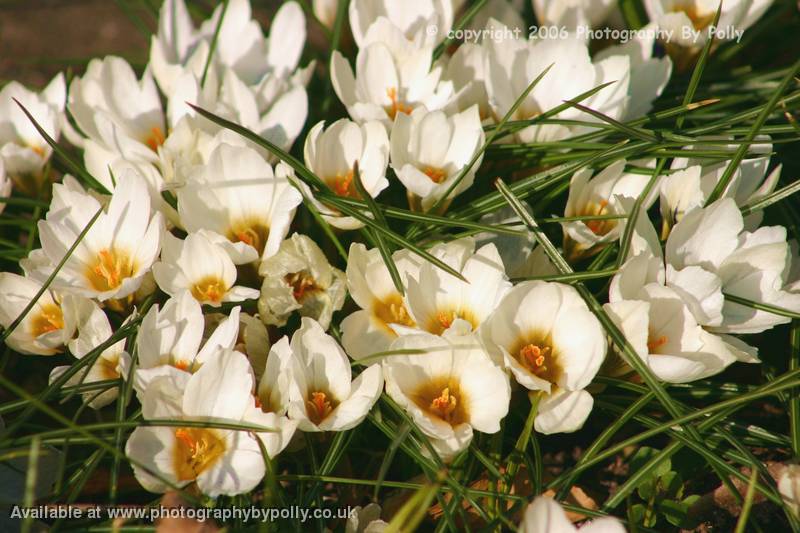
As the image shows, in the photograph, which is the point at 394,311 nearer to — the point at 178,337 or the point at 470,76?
the point at 178,337

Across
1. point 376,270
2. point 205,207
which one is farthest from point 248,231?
point 376,270

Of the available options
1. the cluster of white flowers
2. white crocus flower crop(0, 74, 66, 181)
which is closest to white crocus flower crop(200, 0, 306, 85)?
the cluster of white flowers

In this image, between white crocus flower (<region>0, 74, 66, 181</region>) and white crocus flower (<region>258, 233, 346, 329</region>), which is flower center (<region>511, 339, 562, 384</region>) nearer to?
white crocus flower (<region>258, 233, 346, 329</region>)

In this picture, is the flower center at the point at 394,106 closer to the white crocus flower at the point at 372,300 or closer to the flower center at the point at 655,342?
the white crocus flower at the point at 372,300

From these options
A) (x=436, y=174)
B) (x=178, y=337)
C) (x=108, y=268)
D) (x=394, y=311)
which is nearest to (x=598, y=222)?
(x=436, y=174)

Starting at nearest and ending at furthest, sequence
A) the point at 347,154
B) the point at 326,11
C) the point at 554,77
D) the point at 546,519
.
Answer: the point at 546,519, the point at 347,154, the point at 554,77, the point at 326,11

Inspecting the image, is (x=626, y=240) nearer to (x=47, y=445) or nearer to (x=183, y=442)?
(x=183, y=442)

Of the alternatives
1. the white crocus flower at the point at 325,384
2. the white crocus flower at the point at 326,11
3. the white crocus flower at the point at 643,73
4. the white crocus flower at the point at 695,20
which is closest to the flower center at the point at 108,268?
the white crocus flower at the point at 325,384

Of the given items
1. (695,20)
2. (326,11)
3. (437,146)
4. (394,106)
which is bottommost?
(437,146)
